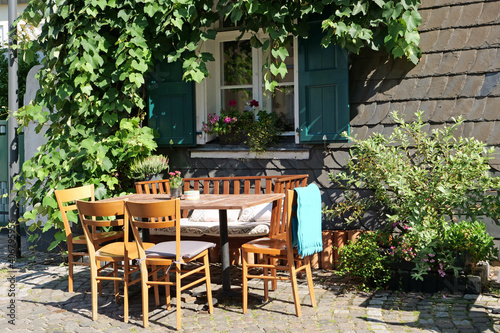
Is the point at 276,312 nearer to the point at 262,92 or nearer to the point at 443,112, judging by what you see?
the point at 443,112

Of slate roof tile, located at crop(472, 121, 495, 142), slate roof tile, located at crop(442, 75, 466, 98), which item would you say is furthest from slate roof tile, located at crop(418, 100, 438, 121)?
slate roof tile, located at crop(472, 121, 495, 142)

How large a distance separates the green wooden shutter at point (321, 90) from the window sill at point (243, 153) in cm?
20

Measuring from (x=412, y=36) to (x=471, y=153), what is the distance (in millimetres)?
1395

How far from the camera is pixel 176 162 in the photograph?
7.12 metres

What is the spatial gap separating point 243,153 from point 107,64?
5.97ft

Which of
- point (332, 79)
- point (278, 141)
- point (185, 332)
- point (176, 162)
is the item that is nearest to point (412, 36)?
point (332, 79)

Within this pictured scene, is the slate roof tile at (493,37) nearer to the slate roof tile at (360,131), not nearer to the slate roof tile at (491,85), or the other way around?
the slate roof tile at (491,85)

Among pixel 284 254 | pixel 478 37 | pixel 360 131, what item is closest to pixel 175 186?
pixel 284 254

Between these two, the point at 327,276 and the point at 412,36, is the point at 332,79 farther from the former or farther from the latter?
the point at 327,276

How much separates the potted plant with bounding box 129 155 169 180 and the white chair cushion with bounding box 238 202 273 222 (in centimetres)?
118

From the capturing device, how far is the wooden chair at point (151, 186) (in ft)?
20.9

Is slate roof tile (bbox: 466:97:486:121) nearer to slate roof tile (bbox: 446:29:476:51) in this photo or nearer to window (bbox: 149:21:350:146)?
slate roof tile (bbox: 446:29:476:51)

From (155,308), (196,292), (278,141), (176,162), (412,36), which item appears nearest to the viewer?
(155,308)

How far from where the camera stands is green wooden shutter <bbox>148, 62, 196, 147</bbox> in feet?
22.5
